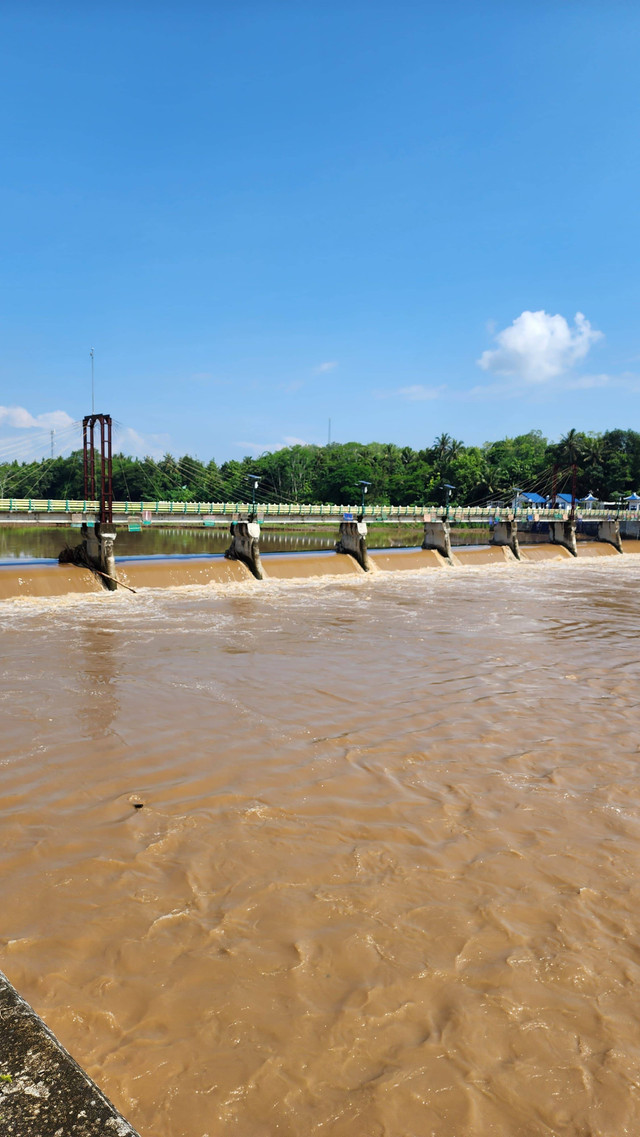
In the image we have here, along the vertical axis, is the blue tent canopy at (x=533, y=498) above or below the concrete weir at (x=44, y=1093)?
above

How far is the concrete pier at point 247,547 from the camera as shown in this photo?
35500mm

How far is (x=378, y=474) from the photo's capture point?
115750 mm

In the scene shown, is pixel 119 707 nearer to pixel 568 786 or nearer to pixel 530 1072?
pixel 568 786

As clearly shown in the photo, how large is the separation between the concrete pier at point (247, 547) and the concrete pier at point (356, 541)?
24.3ft

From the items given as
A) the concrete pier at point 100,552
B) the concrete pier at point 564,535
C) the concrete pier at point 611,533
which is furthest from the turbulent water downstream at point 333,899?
the concrete pier at point 611,533

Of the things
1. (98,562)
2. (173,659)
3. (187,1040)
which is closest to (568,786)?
(187,1040)

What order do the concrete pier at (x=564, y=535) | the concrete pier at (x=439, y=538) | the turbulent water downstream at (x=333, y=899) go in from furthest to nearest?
the concrete pier at (x=564, y=535)
the concrete pier at (x=439, y=538)
the turbulent water downstream at (x=333, y=899)

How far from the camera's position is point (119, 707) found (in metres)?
12.3

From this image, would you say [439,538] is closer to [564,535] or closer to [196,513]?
[196,513]

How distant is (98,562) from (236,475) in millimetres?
104773

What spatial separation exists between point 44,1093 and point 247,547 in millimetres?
33426

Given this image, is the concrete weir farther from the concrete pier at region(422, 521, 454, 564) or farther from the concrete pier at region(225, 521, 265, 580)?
the concrete pier at region(422, 521, 454, 564)

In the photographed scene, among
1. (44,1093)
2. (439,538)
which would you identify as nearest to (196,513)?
(439,538)

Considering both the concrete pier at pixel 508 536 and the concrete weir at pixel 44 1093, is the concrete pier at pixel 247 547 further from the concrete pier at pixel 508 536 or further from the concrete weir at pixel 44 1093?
the concrete weir at pixel 44 1093
